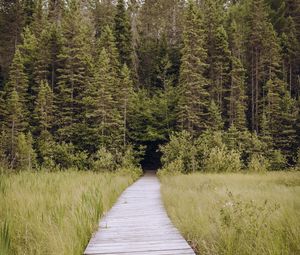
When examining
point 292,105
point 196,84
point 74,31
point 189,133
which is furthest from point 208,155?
point 74,31

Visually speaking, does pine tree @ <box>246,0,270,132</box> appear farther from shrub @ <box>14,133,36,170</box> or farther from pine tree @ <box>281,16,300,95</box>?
shrub @ <box>14,133,36,170</box>

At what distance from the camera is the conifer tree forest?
2850cm

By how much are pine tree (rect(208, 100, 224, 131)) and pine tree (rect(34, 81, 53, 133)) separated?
14.5m

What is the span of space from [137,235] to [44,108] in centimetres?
2568

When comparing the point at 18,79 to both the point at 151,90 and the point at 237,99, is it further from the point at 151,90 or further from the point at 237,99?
the point at 237,99

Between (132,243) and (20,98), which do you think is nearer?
(132,243)

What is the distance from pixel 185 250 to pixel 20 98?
29023mm

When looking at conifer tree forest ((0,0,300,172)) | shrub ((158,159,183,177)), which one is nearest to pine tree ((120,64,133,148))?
conifer tree forest ((0,0,300,172))

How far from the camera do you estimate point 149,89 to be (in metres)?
37.0

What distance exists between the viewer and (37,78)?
32562 mm

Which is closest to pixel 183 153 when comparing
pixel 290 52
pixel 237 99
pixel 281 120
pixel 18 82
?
A: pixel 237 99

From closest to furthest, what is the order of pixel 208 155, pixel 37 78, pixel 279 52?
pixel 208 155, pixel 37 78, pixel 279 52

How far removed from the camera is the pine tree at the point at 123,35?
1419 inches

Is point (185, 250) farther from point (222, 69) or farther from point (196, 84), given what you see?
point (222, 69)
